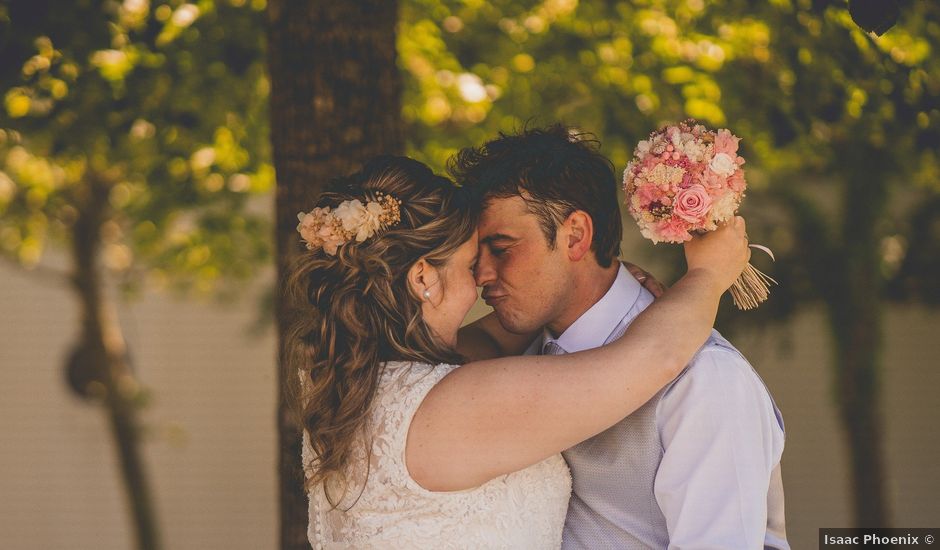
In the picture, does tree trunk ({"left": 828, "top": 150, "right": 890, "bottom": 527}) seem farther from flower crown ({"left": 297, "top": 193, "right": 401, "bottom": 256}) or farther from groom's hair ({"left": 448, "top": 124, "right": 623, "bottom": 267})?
flower crown ({"left": 297, "top": 193, "right": 401, "bottom": 256})

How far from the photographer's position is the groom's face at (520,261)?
2916mm

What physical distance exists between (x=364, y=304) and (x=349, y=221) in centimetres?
23

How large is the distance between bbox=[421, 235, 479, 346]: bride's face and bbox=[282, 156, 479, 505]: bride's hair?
3 cm

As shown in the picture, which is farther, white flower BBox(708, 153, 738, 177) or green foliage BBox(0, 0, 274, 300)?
green foliage BBox(0, 0, 274, 300)

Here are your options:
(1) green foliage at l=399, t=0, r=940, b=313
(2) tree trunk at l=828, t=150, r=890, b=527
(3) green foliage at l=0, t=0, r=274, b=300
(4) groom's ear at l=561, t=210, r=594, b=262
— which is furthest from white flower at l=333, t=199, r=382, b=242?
(2) tree trunk at l=828, t=150, r=890, b=527

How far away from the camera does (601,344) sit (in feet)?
9.53

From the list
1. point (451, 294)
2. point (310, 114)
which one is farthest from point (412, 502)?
point (310, 114)

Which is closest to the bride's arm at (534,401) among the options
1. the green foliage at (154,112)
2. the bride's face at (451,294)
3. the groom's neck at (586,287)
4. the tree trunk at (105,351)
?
the bride's face at (451,294)

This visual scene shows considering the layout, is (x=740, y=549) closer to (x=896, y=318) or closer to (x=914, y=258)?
(x=914, y=258)

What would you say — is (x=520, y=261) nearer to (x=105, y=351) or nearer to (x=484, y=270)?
(x=484, y=270)

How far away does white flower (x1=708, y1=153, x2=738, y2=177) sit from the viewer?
8.26ft

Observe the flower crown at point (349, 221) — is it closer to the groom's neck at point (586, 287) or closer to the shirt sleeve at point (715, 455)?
the groom's neck at point (586, 287)

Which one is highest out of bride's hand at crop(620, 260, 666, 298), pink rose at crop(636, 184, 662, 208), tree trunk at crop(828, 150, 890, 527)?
pink rose at crop(636, 184, 662, 208)

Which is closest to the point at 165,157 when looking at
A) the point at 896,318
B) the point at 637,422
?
the point at 637,422
